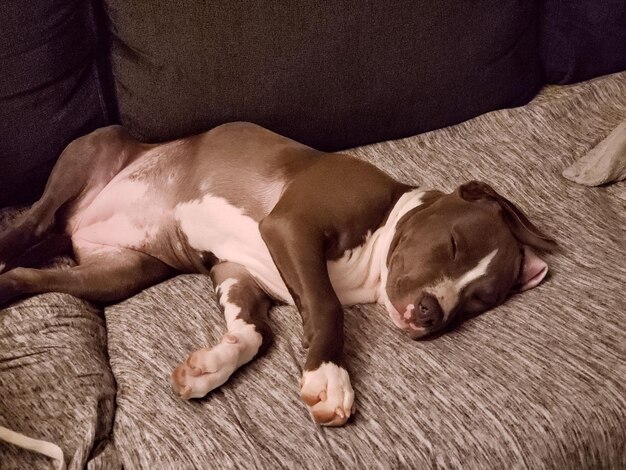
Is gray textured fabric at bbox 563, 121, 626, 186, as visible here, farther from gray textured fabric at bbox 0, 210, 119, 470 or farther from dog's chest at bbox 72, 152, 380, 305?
gray textured fabric at bbox 0, 210, 119, 470

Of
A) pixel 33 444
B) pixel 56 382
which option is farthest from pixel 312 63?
pixel 33 444

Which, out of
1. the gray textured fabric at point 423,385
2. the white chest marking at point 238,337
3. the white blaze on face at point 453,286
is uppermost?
the white blaze on face at point 453,286

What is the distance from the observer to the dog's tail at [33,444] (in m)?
1.52

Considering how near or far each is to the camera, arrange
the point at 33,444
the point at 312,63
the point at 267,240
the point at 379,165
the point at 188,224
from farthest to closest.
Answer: the point at 379,165
the point at 312,63
the point at 188,224
the point at 267,240
the point at 33,444

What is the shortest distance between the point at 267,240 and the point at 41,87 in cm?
86

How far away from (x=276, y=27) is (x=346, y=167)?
1.77 ft

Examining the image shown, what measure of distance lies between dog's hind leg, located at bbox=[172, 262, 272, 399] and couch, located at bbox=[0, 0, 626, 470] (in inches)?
1.4

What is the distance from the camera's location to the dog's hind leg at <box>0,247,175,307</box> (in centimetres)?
205

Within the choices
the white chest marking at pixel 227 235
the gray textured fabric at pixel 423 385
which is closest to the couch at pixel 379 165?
the gray textured fabric at pixel 423 385

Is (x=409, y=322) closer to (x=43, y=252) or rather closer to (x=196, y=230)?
(x=196, y=230)

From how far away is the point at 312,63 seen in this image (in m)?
2.42

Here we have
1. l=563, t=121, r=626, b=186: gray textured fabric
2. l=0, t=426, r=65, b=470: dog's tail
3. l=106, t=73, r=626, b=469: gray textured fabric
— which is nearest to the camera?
l=0, t=426, r=65, b=470: dog's tail

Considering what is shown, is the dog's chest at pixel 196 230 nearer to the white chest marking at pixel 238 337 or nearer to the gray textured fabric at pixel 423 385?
the gray textured fabric at pixel 423 385

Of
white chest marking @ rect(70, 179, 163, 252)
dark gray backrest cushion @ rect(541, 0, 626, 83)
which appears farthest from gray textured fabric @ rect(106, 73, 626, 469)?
dark gray backrest cushion @ rect(541, 0, 626, 83)
